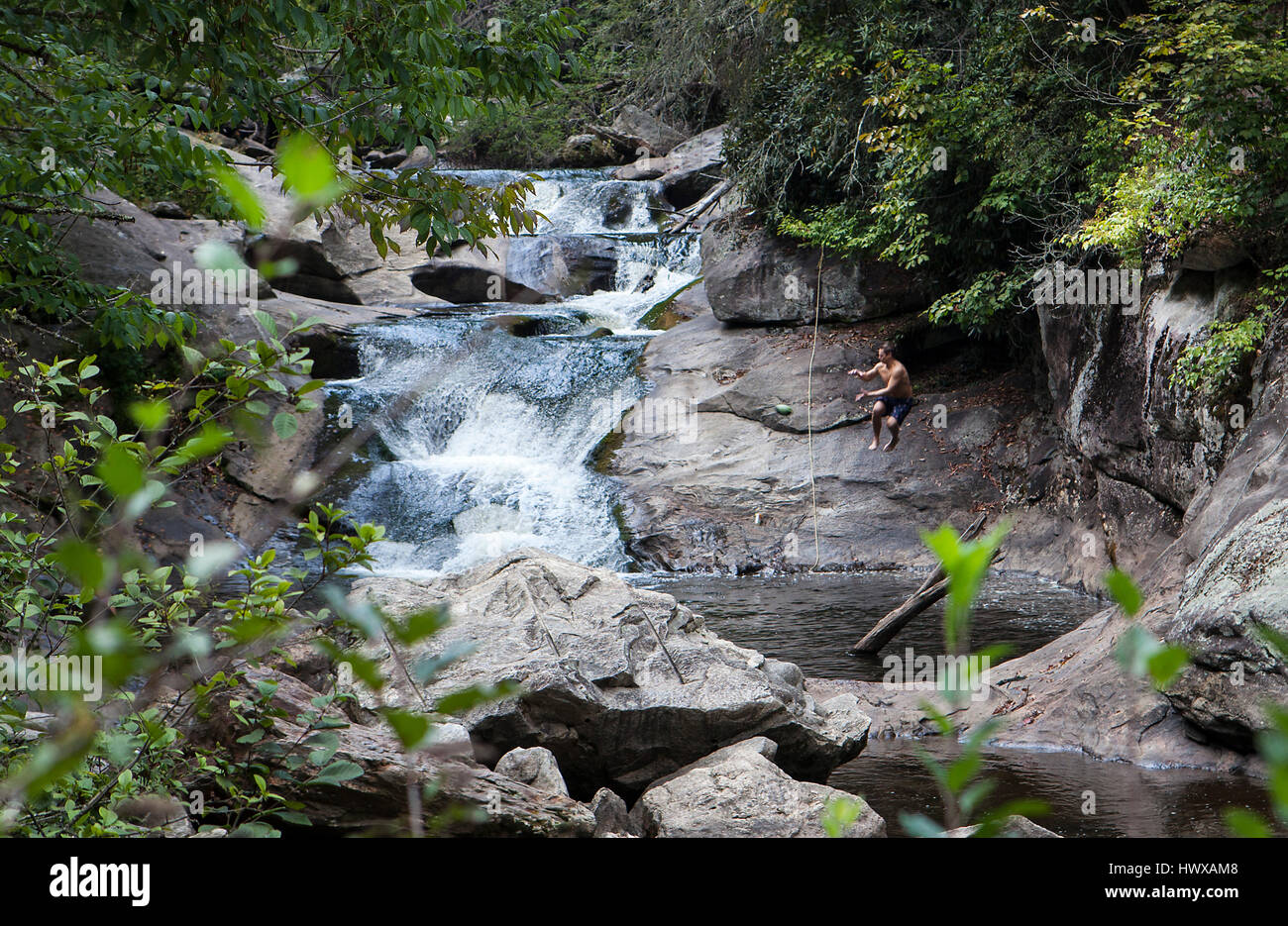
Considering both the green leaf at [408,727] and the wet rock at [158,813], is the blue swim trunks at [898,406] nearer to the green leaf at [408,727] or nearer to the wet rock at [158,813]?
the wet rock at [158,813]

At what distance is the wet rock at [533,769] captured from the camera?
4.99 m

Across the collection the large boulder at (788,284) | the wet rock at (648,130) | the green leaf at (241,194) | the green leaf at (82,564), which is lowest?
the green leaf at (82,564)

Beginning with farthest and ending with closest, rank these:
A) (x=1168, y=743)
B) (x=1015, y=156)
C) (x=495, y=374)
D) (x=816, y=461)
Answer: (x=495, y=374) → (x=816, y=461) → (x=1015, y=156) → (x=1168, y=743)

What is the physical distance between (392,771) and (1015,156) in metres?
11.9

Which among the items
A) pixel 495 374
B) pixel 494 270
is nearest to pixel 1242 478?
pixel 495 374

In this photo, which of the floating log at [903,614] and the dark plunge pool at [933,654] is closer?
the dark plunge pool at [933,654]

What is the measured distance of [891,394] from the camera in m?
14.5

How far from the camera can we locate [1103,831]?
18.1 feet

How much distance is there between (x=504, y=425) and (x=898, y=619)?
897 centimetres

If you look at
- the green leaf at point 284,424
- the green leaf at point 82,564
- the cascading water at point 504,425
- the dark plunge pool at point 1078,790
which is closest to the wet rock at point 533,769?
the dark plunge pool at point 1078,790

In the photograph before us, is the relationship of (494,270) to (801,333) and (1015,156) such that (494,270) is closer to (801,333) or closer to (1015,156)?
(801,333)

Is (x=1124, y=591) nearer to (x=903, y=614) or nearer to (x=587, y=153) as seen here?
(x=903, y=614)

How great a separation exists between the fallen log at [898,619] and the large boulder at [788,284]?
8316 millimetres

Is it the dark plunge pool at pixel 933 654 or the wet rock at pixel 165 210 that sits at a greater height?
the wet rock at pixel 165 210
